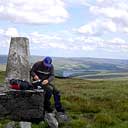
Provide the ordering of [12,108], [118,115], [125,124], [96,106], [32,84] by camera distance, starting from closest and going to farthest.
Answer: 1. [12,108]
2. [32,84]
3. [125,124]
4. [118,115]
5. [96,106]

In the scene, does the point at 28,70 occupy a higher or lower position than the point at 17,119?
higher

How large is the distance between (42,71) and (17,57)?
112 cm

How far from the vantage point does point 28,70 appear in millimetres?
15258

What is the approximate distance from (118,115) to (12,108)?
18.5 ft

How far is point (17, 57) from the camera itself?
14.9m

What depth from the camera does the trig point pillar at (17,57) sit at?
588 inches

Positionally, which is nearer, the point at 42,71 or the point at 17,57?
the point at 17,57

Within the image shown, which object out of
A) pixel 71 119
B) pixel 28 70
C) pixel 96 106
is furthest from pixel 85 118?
pixel 28 70

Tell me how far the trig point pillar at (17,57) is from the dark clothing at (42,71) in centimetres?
46

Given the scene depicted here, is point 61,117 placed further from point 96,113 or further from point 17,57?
point 17,57

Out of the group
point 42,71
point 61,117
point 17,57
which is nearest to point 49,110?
point 61,117

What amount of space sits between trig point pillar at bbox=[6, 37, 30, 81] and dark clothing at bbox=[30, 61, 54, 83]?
46cm

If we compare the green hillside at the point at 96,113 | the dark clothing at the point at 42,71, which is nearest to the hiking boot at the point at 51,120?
the green hillside at the point at 96,113

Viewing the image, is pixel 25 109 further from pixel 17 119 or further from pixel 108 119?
pixel 108 119
